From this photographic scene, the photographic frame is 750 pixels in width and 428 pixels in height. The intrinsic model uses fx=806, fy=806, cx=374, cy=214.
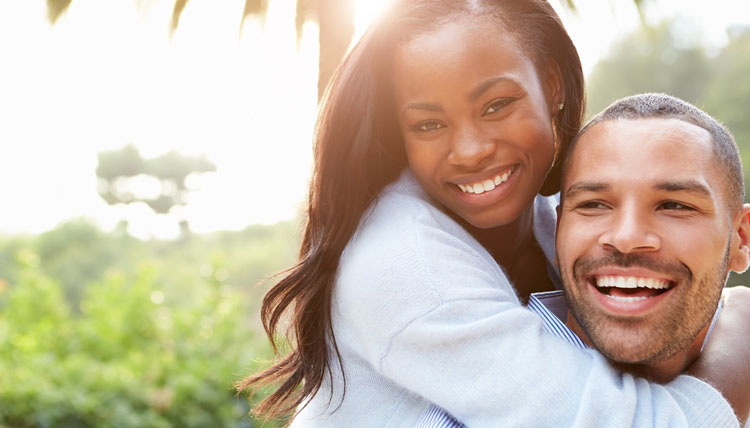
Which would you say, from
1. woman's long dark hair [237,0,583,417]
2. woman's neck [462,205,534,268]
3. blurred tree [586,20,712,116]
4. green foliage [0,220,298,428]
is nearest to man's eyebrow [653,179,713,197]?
woman's long dark hair [237,0,583,417]

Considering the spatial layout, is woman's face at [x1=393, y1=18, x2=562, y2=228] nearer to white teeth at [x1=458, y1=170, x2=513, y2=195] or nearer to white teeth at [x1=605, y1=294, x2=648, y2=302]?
white teeth at [x1=458, y1=170, x2=513, y2=195]

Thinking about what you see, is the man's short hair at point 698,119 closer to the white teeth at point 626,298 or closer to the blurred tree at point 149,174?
the white teeth at point 626,298

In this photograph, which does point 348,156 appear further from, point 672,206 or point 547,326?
point 672,206

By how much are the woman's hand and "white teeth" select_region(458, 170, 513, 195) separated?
2.21 ft

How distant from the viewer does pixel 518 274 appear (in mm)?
2531

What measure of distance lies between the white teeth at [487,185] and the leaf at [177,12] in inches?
150

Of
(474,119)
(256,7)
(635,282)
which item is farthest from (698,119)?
(256,7)

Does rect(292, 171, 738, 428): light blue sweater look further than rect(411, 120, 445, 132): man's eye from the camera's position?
No

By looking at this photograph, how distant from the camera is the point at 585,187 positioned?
76.2 inches

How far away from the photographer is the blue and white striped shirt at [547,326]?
1.88m

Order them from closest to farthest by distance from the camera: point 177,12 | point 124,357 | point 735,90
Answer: point 177,12 → point 124,357 → point 735,90

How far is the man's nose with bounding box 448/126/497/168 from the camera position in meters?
2.14

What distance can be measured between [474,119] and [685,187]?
23.1 inches

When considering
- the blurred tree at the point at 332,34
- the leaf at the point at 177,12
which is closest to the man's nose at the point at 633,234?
the blurred tree at the point at 332,34
